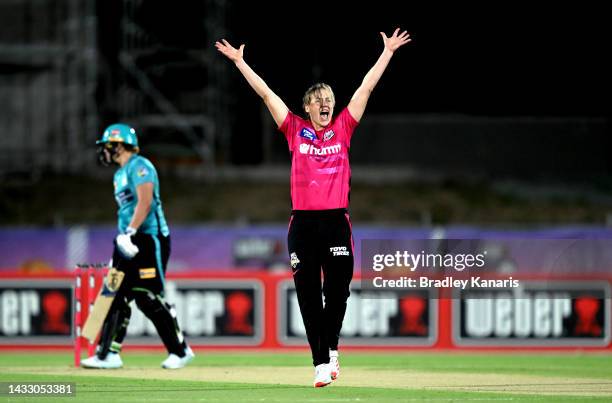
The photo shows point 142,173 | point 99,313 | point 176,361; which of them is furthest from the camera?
point 176,361

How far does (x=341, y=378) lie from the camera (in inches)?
405

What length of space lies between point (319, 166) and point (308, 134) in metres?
0.25

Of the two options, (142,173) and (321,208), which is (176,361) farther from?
(321,208)

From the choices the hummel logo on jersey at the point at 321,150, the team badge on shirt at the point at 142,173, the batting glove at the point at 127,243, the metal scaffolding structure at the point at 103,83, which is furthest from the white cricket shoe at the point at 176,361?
the metal scaffolding structure at the point at 103,83

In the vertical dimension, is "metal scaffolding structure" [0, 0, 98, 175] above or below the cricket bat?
above

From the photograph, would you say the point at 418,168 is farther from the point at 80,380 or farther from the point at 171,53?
the point at 80,380

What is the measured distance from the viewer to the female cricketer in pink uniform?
8.94 m

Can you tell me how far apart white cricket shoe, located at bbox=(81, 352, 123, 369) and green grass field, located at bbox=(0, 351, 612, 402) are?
0.08m

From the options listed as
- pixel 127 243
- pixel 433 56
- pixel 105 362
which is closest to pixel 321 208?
pixel 127 243

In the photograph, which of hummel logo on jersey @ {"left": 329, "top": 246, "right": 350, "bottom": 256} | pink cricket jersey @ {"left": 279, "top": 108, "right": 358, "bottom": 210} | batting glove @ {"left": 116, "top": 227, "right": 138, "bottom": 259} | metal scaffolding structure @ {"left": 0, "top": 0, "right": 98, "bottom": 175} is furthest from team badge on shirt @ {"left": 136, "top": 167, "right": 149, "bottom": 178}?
metal scaffolding structure @ {"left": 0, "top": 0, "right": 98, "bottom": 175}

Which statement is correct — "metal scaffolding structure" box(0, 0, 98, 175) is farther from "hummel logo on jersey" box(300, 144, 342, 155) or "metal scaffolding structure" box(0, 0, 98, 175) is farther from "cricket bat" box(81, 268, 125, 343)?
"hummel logo on jersey" box(300, 144, 342, 155)

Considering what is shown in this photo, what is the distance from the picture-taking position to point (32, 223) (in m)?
24.7

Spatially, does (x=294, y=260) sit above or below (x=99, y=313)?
above

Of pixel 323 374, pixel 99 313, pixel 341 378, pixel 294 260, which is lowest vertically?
pixel 341 378
